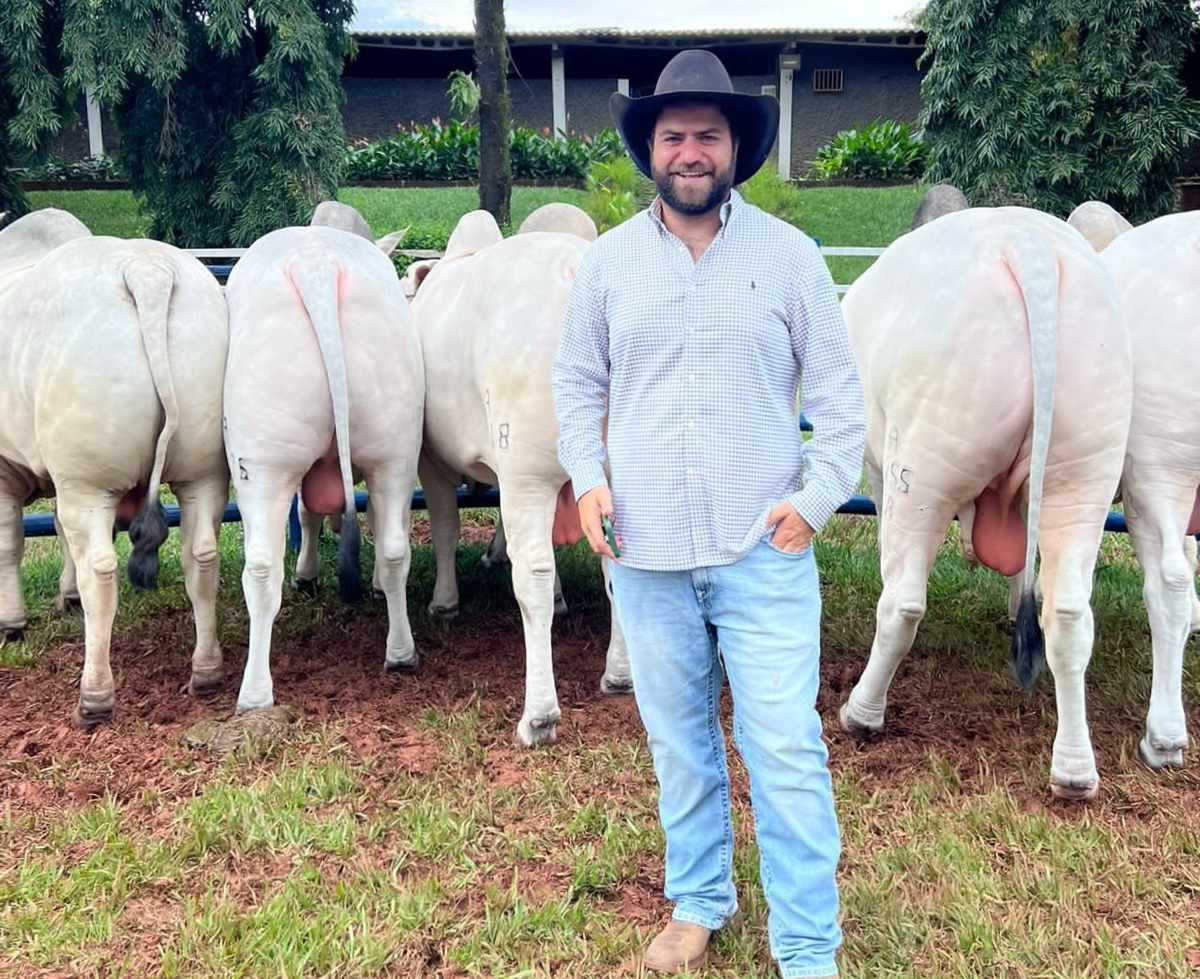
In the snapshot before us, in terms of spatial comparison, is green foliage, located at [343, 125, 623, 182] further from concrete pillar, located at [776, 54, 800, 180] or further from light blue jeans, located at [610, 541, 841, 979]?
light blue jeans, located at [610, 541, 841, 979]

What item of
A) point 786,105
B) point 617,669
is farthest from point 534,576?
point 786,105

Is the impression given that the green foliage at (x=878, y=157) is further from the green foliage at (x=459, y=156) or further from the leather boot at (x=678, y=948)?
the leather boot at (x=678, y=948)

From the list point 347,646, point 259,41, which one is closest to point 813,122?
point 259,41

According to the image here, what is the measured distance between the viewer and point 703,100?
2861 mm

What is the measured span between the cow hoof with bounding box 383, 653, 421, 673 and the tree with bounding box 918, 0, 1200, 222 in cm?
1266

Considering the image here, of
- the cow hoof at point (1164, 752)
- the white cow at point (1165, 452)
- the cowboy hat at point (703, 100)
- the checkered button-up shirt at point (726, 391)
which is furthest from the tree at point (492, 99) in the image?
the checkered button-up shirt at point (726, 391)

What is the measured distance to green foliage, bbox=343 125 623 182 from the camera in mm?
23156

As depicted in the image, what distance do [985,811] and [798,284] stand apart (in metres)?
1.97

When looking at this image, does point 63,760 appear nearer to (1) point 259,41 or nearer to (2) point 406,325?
(2) point 406,325

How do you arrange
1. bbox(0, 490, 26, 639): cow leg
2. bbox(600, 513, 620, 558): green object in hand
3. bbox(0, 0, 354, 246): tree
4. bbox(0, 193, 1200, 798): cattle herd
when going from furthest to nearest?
1. bbox(0, 0, 354, 246): tree
2. bbox(0, 490, 26, 639): cow leg
3. bbox(0, 193, 1200, 798): cattle herd
4. bbox(600, 513, 620, 558): green object in hand

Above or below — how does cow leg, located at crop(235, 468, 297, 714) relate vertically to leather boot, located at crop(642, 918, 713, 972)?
above

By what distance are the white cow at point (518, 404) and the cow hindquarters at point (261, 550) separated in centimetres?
75

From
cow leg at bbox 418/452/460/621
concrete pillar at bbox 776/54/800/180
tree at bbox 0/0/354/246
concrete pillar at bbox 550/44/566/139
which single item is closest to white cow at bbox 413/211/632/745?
cow leg at bbox 418/452/460/621

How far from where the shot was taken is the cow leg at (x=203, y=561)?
463cm
